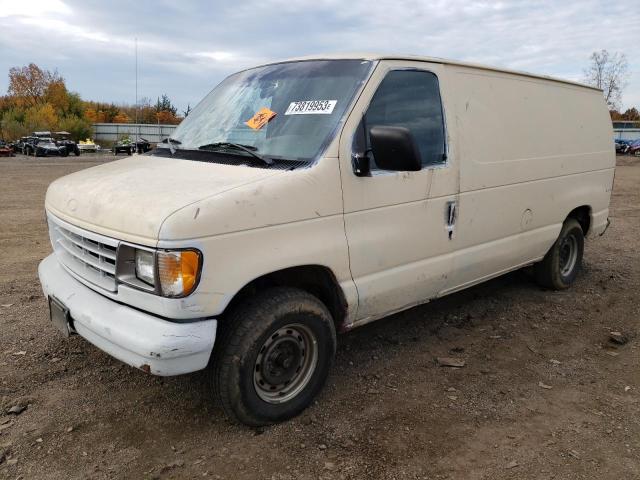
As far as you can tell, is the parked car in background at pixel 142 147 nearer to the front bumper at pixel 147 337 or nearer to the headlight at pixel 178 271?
the front bumper at pixel 147 337

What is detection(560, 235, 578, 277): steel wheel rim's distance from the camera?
580 cm

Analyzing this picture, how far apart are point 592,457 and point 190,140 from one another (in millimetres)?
3179

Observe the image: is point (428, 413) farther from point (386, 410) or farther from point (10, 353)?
point (10, 353)

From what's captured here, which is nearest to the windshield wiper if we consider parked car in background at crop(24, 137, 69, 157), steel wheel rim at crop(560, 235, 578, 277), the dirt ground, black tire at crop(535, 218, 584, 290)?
the dirt ground

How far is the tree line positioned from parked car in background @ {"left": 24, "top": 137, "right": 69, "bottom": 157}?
1783 cm

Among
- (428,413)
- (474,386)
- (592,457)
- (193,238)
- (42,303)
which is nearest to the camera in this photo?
(193,238)

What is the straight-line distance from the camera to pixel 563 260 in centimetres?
585

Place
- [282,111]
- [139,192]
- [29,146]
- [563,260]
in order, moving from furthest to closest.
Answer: [29,146] → [563,260] → [282,111] → [139,192]

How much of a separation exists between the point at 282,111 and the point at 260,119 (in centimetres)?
15

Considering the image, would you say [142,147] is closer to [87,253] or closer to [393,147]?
[87,253]

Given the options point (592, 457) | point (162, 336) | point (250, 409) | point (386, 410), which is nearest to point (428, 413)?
point (386, 410)

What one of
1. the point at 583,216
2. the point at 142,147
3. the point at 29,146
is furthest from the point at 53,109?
the point at 583,216

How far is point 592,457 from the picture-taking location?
9.55ft

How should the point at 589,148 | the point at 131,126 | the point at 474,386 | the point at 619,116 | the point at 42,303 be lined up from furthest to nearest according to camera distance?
the point at 619,116 → the point at 131,126 → the point at 589,148 → the point at 42,303 → the point at 474,386
